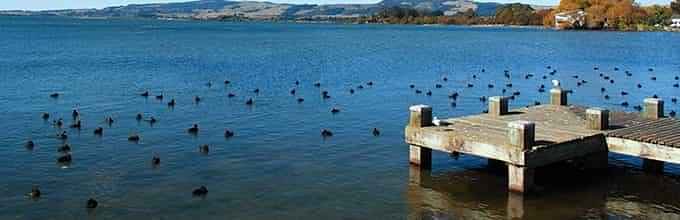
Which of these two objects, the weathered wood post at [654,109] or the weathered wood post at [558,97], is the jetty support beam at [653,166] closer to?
the weathered wood post at [654,109]

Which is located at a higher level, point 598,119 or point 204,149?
point 598,119

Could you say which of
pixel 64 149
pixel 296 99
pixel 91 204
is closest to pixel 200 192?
pixel 91 204

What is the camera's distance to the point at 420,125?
24422mm

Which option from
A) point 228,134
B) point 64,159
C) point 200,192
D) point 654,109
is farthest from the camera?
point 228,134

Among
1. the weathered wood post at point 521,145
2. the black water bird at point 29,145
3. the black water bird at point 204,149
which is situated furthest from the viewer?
the black water bird at point 29,145

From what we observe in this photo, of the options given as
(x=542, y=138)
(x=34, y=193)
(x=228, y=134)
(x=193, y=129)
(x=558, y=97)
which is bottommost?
(x=34, y=193)

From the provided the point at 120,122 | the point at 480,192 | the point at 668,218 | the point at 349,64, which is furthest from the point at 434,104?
the point at 349,64

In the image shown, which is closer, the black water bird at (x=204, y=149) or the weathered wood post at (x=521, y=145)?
the weathered wood post at (x=521, y=145)

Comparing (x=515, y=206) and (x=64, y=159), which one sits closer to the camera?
(x=515, y=206)

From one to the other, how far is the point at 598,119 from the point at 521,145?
4.33 meters

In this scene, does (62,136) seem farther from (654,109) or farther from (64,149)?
(654,109)

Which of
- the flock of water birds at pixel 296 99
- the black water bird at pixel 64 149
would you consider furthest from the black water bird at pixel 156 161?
the black water bird at pixel 64 149

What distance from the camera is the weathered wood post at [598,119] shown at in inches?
945

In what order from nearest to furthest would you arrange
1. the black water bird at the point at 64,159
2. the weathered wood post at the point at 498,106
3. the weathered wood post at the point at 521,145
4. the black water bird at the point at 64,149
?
1. the weathered wood post at the point at 521,145
2. the black water bird at the point at 64,159
3. the weathered wood post at the point at 498,106
4. the black water bird at the point at 64,149
